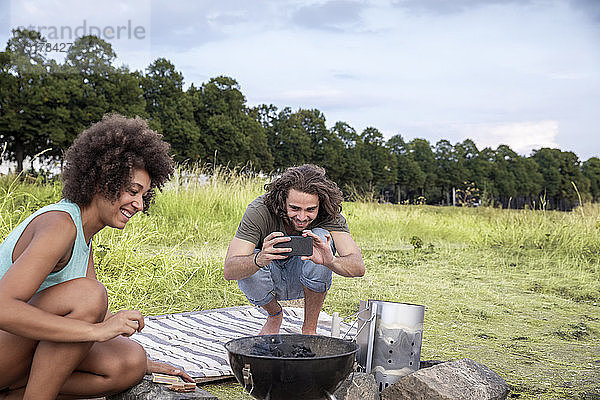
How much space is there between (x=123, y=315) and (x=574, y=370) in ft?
8.30

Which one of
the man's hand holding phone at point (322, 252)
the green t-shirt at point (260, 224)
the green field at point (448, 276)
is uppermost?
the green t-shirt at point (260, 224)

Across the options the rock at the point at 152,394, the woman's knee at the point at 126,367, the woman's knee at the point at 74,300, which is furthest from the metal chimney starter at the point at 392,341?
the woman's knee at the point at 74,300

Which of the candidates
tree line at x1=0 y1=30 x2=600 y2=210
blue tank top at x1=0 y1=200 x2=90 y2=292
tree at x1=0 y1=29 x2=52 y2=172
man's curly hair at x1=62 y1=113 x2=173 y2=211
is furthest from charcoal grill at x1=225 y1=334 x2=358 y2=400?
tree at x1=0 y1=29 x2=52 y2=172

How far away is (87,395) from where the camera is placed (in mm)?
1999

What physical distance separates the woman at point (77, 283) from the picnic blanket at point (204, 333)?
69cm

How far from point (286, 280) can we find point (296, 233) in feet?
1.07

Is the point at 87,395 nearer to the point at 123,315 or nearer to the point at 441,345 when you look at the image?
the point at 123,315

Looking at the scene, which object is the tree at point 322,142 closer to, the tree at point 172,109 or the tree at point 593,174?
the tree at point 172,109

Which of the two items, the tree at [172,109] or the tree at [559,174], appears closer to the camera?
the tree at [172,109]

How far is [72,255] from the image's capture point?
6.07ft

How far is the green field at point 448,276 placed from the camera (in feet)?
11.1

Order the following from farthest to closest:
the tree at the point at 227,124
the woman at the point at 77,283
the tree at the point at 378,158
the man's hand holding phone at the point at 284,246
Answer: the tree at the point at 378,158 < the tree at the point at 227,124 < the man's hand holding phone at the point at 284,246 < the woman at the point at 77,283

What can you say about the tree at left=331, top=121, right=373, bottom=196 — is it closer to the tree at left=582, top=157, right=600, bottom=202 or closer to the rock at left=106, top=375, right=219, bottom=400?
the rock at left=106, top=375, right=219, bottom=400

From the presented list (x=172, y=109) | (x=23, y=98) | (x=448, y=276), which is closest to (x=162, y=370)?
(x=448, y=276)
